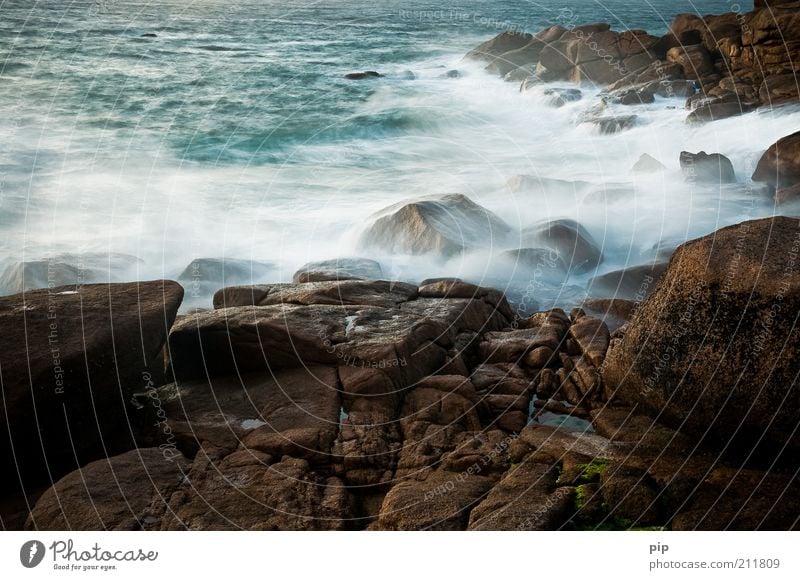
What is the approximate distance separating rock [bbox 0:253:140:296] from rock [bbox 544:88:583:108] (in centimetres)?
1087

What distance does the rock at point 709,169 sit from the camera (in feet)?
40.3

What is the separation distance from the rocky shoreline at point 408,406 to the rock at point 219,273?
226 centimetres

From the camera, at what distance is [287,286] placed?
25.1 feet

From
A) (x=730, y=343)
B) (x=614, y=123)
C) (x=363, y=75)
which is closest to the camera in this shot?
(x=730, y=343)

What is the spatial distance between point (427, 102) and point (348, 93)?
176 cm

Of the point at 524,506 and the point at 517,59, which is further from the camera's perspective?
the point at 517,59

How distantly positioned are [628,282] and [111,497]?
623cm

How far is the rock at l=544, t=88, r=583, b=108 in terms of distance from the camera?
1747 centimetres

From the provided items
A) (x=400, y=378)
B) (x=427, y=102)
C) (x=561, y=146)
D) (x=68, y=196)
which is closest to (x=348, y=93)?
(x=427, y=102)

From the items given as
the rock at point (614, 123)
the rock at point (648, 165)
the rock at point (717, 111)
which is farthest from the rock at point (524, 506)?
the rock at point (717, 111)

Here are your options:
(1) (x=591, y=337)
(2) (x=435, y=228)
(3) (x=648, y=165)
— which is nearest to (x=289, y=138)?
(2) (x=435, y=228)

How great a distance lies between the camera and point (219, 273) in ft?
32.4

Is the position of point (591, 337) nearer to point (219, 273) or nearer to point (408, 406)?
point (408, 406)
